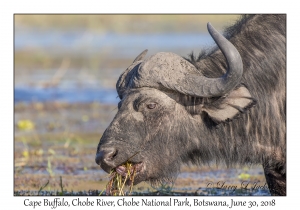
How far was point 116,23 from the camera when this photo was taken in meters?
28.7

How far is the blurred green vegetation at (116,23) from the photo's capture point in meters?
27.5

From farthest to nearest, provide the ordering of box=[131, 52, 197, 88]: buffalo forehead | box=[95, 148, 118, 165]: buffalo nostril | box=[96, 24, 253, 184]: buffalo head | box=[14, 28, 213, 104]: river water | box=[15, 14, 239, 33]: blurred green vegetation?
box=[15, 14, 239, 33]: blurred green vegetation
box=[14, 28, 213, 104]: river water
box=[131, 52, 197, 88]: buffalo forehead
box=[96, 24, 253, 184]: buffalo head
box=[95, 148, 118, 165]: buffalo nostril

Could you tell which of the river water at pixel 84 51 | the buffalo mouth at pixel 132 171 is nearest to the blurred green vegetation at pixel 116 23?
the river water at pixel 84 51

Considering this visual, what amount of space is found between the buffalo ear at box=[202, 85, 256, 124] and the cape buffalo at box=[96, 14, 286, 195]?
10mm

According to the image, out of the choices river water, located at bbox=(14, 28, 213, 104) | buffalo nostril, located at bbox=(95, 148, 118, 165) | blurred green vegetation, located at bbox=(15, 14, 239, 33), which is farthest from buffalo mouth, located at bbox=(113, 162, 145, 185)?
blurred green vegetation, located at bbox=(15, 14, 239, 33)

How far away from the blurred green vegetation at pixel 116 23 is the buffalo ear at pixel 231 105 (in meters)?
19.0

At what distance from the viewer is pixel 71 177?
10.0 m

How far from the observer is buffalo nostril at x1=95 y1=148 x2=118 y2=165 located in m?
7.05

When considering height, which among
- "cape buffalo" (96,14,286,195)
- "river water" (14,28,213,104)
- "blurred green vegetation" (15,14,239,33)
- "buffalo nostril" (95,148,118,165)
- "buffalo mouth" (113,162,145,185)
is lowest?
"buffalo mouth" (113,162,145,185)

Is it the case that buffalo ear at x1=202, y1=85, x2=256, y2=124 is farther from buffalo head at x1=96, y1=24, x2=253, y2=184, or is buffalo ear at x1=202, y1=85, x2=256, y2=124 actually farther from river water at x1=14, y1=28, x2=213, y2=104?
river water at x1=14, y1=28, x2=213, y2=104

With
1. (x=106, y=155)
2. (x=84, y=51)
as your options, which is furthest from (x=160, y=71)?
(x=84, y=51)

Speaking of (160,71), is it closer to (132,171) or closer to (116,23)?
(132,171)

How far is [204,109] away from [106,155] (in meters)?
1.14

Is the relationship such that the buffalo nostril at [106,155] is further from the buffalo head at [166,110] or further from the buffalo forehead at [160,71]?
the buffalo forehead at [160,71]
